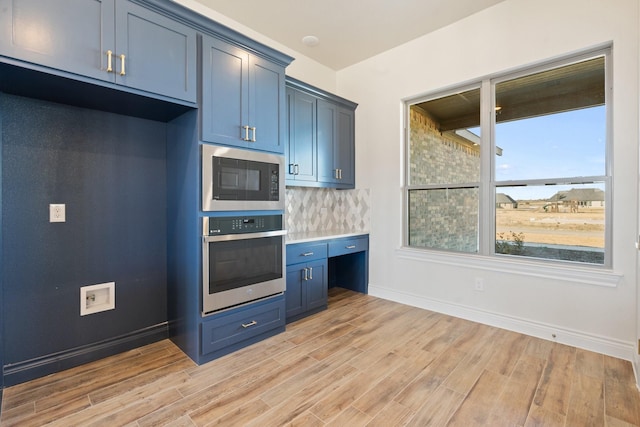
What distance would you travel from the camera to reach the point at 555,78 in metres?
2.67

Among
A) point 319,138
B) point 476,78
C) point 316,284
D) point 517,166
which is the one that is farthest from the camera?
point 319,138

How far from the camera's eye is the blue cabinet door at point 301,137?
3.20m

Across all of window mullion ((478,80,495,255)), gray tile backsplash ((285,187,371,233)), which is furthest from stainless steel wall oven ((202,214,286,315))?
window mullion ((478,80,495,255))

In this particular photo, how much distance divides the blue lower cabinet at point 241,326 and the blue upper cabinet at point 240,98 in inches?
51.5

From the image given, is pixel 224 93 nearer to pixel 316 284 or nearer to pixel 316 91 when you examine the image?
pixel 316 91

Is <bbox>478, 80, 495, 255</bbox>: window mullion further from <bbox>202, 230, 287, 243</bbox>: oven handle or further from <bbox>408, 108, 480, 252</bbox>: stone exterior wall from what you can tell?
<bbox>202, 230, 287, 243</bbox>: oven handle

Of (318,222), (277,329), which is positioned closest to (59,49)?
(277,329)

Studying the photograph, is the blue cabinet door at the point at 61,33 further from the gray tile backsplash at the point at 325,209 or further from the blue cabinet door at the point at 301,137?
the gray tile backsplash at the point at 325,209

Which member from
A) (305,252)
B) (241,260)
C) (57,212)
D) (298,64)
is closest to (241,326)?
(241,260)

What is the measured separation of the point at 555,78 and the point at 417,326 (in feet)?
8.35

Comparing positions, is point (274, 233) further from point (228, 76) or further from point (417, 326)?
point (417, 326)

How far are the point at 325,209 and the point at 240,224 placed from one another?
6.45ft

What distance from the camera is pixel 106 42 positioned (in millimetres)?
1753

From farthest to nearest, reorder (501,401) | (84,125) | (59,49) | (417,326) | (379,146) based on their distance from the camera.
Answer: (379,146), (417,326), (84,125), (501,401), (59,49)
